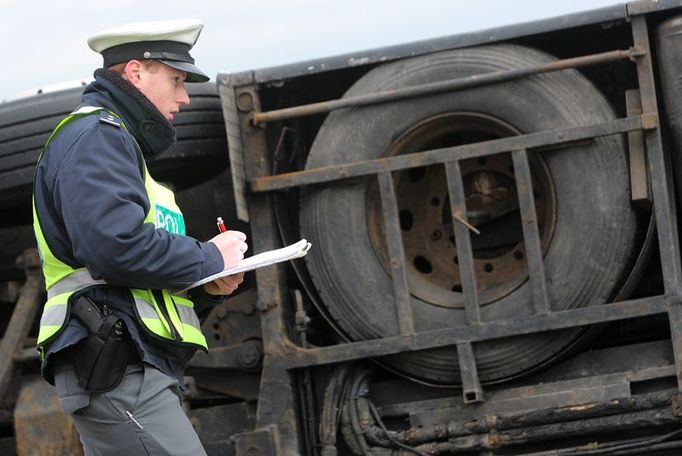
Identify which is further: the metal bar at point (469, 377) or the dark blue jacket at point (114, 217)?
the metal bar at point (469, 377)

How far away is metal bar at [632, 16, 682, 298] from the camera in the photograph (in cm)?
461

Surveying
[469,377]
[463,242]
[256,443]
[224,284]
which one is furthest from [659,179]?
[224,284]

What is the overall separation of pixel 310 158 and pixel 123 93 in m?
1.62

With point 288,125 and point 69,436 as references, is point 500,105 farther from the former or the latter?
point 69,436

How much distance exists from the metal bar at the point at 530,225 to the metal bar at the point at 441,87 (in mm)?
258

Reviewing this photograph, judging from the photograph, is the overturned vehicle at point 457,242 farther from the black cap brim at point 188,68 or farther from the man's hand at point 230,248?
the man's hand at point 230,248

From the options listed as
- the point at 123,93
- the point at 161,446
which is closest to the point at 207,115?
the point at 123,93

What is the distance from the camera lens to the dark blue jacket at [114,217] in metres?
3.12

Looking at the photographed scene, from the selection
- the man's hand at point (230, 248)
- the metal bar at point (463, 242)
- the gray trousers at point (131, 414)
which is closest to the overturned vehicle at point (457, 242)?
the metal bar at point (463, 242)

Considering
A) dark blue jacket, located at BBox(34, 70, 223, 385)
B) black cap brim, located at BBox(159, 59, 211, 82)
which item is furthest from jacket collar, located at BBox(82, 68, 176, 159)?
black cap brim, located at BBox(159, 59, 211, 82)

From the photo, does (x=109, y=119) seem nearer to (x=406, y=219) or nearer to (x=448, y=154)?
(x=448, y=154)

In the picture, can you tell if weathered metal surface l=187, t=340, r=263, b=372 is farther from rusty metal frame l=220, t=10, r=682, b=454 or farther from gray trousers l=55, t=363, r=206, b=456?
gray trousers l=55, t=363, r=206, b=456

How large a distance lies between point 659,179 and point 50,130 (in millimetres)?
2155

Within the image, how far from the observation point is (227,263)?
3365mm
